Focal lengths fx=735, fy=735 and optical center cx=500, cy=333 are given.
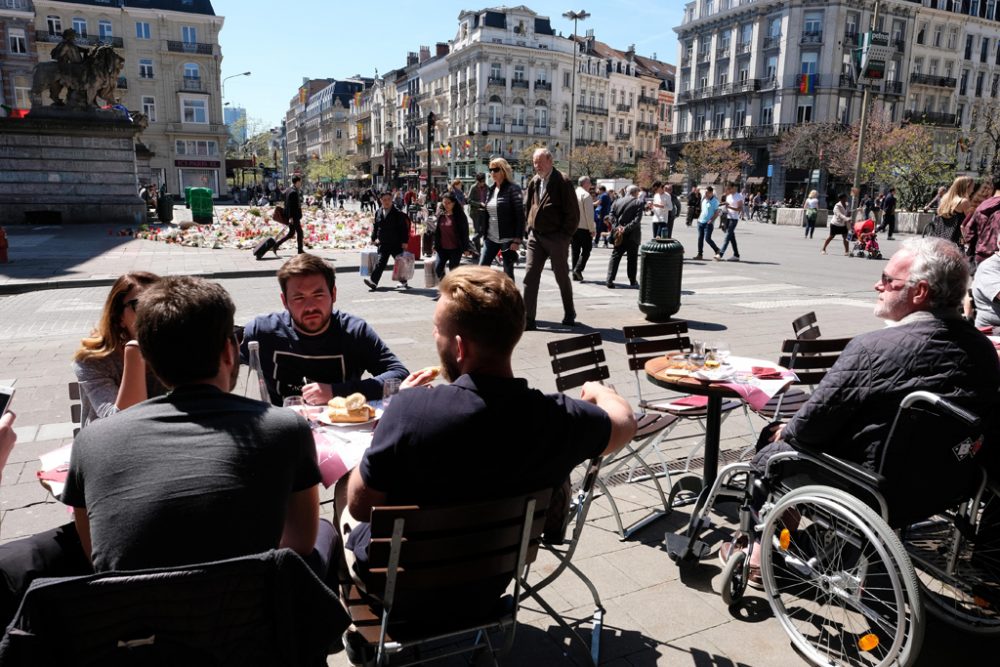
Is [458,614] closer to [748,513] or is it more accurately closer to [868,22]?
[748,513]

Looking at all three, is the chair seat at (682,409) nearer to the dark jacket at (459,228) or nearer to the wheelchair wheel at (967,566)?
the wheelchair wheel at (967,566)

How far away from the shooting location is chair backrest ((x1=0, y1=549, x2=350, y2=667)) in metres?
1.46

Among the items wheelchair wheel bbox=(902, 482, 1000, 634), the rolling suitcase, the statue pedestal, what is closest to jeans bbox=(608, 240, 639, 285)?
the rolling suitcase

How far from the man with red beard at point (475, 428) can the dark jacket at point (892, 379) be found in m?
1.10

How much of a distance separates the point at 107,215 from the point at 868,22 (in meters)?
57.7

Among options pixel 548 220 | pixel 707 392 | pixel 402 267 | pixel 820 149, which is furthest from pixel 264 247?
pixel 820 149

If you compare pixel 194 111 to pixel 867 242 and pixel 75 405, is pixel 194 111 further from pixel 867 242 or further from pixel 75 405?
pixel 75 405

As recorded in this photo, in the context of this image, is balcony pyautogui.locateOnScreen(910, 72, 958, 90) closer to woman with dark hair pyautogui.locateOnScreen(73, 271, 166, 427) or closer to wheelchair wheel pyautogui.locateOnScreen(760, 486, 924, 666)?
wheelchair wheel pyautogui.locateOnScreen(760, 486, 924, 666)

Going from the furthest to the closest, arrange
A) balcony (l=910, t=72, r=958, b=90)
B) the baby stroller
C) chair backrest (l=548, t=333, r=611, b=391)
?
balcony (l=910, t=72, r=958, b=90) → the baby stroller → chair backrest (l=548, t=333, r=611, b=391)

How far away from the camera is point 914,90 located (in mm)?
63375

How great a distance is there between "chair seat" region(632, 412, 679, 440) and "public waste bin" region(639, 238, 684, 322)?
17.3 feet

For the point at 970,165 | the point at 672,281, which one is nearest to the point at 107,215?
the point at 672,281

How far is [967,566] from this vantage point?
10.5 feet

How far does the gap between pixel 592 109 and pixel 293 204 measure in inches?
3020
